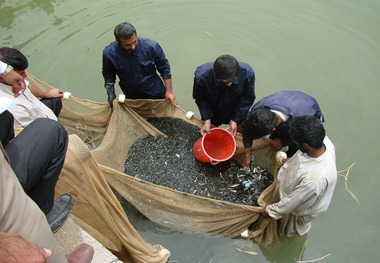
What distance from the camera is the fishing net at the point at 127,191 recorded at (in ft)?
5.71

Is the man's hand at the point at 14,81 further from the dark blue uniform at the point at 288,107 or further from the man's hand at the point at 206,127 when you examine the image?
the dark blue uniform at the point at 288,107

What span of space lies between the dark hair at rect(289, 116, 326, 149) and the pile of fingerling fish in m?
0.93

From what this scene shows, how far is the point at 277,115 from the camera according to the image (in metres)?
2.17

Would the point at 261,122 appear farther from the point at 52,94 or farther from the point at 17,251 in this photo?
the point at 52,94

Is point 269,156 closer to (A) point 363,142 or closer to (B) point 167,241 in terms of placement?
(B) point 167,241

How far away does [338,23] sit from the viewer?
15.2 ft

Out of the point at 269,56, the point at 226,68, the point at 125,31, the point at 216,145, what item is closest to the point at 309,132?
the point at 226,68

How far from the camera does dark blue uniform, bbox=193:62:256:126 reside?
94.6 inches

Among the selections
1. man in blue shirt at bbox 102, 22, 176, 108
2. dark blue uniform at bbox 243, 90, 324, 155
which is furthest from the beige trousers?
man in blue shirt at bbox 102, 22, 176, 108

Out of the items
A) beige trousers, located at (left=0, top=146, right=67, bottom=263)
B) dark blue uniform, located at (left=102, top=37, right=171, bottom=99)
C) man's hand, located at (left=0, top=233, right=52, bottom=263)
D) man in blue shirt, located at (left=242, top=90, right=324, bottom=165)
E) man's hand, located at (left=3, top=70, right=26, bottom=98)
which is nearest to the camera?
man's hand, located at (left=0, top=233, right=52, bottom=263)

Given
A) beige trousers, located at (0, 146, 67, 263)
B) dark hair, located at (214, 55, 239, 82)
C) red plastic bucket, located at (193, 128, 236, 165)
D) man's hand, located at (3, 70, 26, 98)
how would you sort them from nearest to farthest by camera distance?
1. beige trousers, located at (0, 146, 67, 263)
2. man's hand, located at (3, 70, 26, 98)
3. dark hair, located at (214, 55, 239, 82)
4. red plastic bucket, located at (193, 128, 236, 165)

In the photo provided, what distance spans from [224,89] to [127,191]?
1258mm

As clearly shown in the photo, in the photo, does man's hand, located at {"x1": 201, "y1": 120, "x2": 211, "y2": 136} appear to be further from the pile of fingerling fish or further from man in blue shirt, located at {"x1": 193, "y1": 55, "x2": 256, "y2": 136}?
the pile of fingerling fish

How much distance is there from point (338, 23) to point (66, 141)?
16.0 feet
